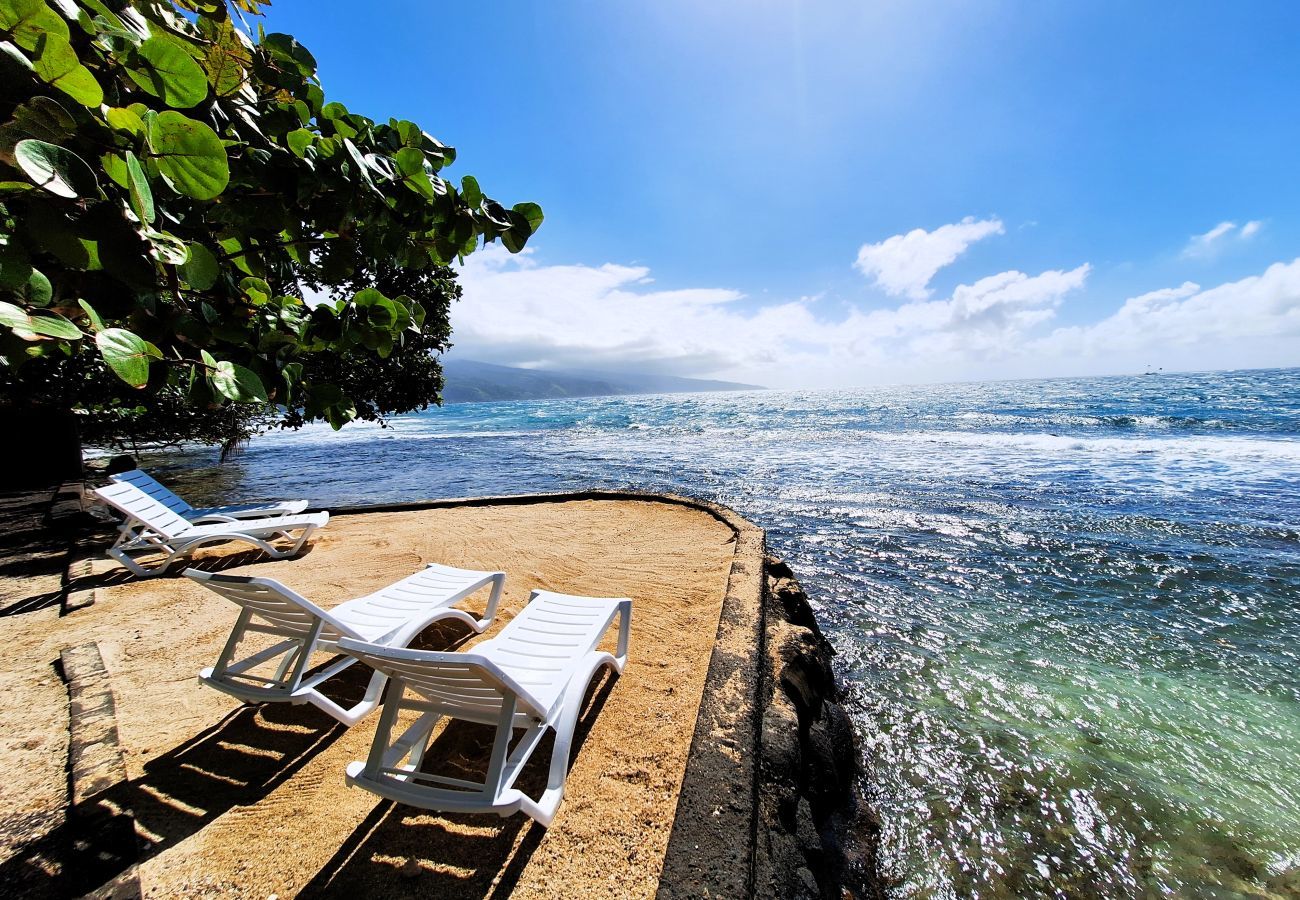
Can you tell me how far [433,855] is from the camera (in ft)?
6.79

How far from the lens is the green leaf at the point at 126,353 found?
0.76 m

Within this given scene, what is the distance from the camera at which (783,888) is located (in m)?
1.88

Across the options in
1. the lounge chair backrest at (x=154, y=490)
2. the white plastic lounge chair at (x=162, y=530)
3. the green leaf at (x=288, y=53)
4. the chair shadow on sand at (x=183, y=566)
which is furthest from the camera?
the lounge chair backrest at (x=154, y=490)

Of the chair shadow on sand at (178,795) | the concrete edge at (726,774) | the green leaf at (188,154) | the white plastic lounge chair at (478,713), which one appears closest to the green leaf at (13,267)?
the green leaf at (188,154)

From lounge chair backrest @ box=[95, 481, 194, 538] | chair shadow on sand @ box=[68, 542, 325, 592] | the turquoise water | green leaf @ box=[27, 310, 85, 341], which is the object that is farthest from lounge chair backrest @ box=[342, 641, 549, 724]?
lounge chair backrest @ box=[95, 481, 194, 538]

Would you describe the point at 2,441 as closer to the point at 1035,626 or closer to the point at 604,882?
the point at 604,882

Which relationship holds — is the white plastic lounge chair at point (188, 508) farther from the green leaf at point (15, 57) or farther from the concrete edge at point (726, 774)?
the green leaf at point (15, 57)

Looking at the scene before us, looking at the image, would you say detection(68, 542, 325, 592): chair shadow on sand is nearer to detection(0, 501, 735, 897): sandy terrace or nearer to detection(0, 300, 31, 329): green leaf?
detection(0, 501, 735, 897): sandy terrace

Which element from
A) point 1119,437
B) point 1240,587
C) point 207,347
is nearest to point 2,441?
point 207,347

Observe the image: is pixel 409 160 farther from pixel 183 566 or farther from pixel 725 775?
pixel 183 566

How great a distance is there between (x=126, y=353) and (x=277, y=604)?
2.67 meters

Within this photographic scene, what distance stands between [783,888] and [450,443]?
2932 centimetres

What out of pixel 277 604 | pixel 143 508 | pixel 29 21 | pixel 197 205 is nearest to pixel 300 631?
pixel 277 604

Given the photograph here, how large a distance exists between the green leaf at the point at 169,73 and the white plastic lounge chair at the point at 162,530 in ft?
20.8
